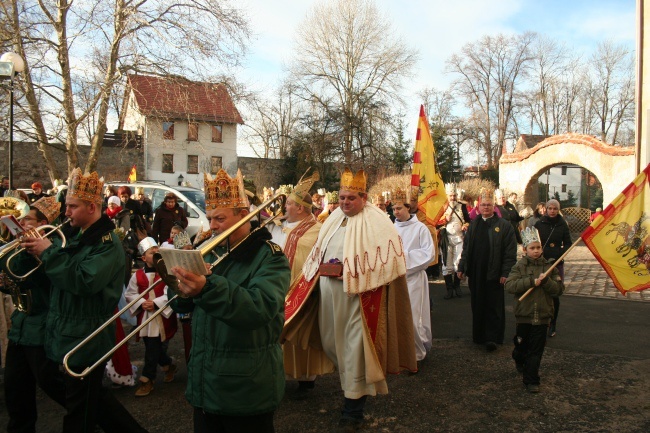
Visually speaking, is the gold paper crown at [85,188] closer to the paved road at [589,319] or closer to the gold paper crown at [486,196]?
the gold paper crown at [486,196]

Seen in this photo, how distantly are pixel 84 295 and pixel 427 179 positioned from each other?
6.67 m

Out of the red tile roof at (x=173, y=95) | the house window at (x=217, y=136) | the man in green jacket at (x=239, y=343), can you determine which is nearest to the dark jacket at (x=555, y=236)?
the man in green jacket at (x=239, y=343)

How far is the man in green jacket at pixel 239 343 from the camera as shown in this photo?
2588mm

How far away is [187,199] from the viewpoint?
47.0ft

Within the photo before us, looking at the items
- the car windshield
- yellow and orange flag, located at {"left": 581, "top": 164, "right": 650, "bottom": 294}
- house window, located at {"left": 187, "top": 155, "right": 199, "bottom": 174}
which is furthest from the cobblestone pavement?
house window, located at {"left": 187, "top": 155, "right": 199, "bottom": 174}

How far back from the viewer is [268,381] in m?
2.67

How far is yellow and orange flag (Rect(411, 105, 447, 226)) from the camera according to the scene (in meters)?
8.91

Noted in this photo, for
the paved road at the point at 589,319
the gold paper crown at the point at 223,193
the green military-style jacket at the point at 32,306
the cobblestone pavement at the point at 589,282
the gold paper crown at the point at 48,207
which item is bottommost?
the paved road at the point at 589,319

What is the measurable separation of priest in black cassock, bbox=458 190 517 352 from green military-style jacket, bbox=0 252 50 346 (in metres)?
4.78

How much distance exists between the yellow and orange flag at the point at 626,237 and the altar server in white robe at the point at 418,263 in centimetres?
164

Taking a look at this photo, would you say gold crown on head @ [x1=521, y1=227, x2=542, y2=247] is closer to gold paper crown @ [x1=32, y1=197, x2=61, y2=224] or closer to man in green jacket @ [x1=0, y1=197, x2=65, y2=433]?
man in green jacket @ [x1=0, y1=197, x2=65, y2=433]

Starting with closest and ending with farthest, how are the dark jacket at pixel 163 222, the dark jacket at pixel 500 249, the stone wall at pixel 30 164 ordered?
the dark jacket at pixel 500 249, the dark jacket at pixel 163 222, the stone wall at pixel 30 164

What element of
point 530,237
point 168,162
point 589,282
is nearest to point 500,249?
point 530,237

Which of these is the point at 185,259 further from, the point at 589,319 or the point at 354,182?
the point at 589,319
